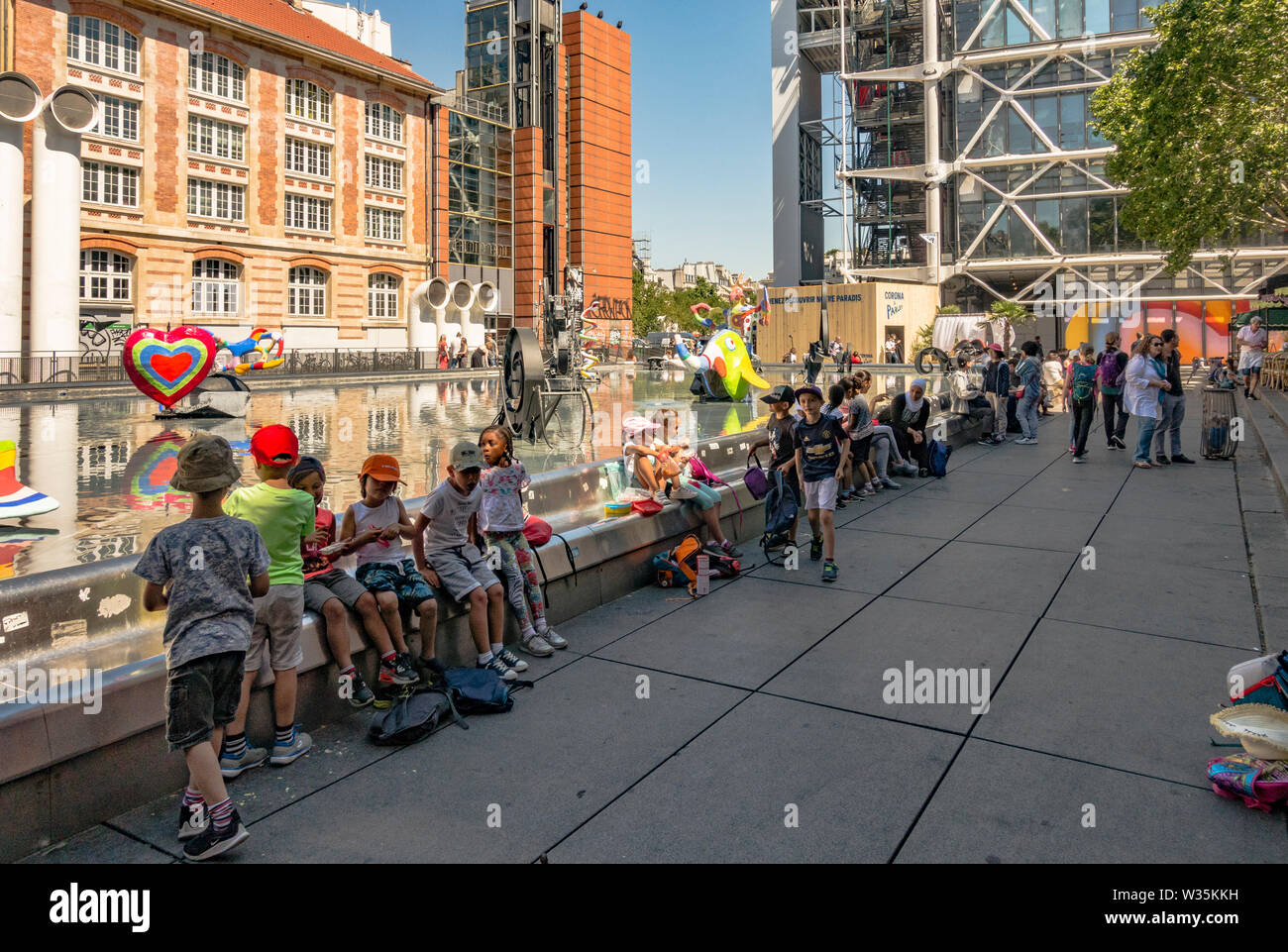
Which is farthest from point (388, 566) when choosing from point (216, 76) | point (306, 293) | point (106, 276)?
point (306, 293)

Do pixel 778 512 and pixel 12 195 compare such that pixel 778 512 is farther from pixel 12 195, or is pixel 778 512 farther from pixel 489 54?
pixel 489 54

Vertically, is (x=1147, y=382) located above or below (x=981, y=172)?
below

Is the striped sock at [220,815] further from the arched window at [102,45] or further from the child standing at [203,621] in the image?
the arched window at [102,45]

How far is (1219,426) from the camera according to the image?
577 inches

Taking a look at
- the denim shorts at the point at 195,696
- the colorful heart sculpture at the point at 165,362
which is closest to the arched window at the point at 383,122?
the colorful heart sculpture at the point at 165,362

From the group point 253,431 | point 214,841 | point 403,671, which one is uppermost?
point 253,431

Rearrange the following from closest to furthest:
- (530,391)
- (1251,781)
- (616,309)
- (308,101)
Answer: (1251,781) → (530,391) → (308,101) → (616,309)

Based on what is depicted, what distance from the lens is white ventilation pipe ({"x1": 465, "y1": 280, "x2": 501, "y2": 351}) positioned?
5625 cm

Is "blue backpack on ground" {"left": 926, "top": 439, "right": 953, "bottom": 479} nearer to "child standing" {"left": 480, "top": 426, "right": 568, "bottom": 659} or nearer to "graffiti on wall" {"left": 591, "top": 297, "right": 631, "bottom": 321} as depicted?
"child standing" {"left": 480, "top": 426, "right": 568, "bottom": 659}

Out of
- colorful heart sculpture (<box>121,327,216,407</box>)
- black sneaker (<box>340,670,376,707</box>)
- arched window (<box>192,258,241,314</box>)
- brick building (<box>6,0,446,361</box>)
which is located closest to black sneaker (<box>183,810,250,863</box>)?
black sneaker (<box>340,670,376,707</box>)

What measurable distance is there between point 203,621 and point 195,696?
11.7 inches

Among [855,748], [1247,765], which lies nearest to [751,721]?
[855,748]

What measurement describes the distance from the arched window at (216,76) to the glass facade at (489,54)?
24.6m
